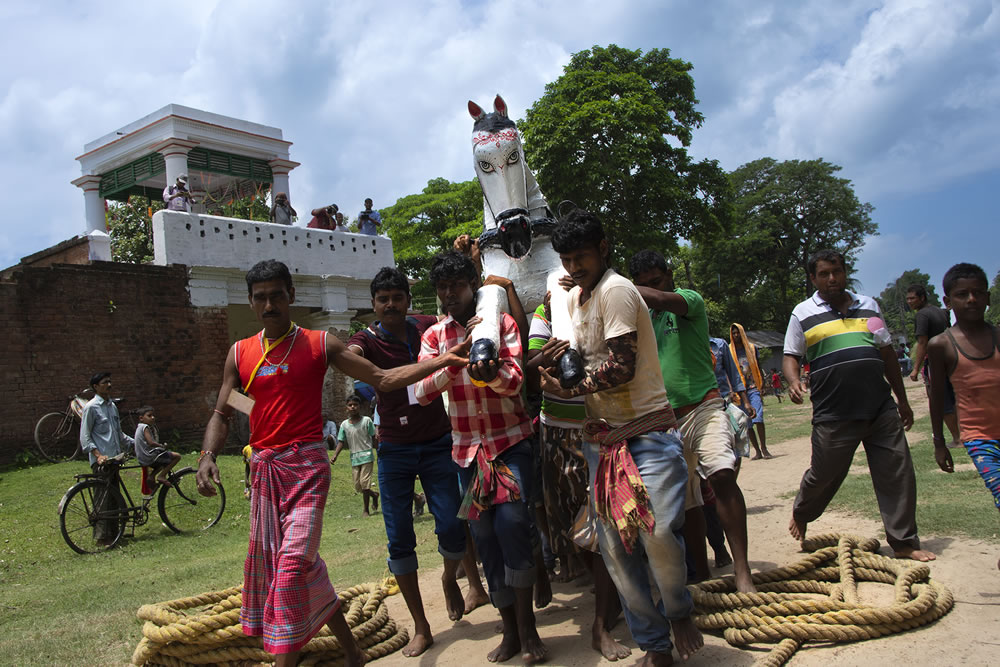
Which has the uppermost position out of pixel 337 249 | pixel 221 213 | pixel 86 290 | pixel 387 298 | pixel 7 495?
pixel 221 213

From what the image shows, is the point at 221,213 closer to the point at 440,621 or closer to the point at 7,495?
the point at 7,495

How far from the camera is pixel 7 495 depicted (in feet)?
33.1

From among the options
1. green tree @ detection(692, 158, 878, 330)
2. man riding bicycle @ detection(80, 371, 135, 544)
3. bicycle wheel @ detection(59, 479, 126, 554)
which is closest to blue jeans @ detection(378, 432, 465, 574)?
bicycle wheel @ detection(59, 479, 126, 554)

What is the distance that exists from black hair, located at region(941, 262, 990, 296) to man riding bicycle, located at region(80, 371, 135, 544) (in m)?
8.24

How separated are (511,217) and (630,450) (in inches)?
62.5

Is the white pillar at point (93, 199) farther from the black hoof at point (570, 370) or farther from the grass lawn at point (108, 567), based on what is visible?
the black hoof at point (570, 370)

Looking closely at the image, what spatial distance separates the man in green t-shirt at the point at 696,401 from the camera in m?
3.78

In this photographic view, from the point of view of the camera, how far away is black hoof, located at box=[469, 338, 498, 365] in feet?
9.95

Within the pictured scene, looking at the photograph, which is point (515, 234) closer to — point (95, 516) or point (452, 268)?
point (452, 268)

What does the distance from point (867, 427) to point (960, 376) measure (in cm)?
67

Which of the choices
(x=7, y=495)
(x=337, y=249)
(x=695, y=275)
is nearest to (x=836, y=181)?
(x=695, y=275)

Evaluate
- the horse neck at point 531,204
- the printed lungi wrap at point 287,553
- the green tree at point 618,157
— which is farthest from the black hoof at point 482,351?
the green tree at point 618,157

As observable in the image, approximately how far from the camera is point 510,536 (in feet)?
11.0

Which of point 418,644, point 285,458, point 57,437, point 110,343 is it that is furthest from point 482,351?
point 110,343
